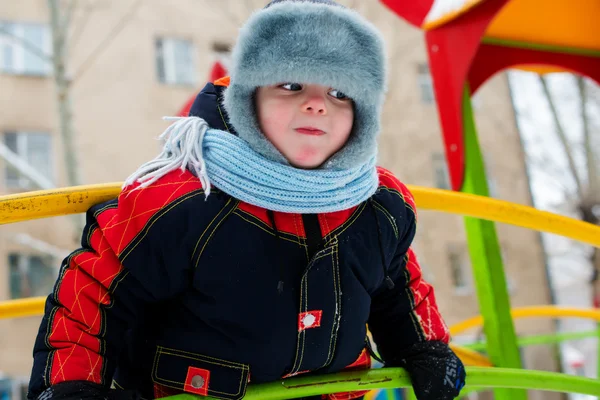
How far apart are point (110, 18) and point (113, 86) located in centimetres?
114

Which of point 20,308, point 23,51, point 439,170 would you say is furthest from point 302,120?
point 439,170

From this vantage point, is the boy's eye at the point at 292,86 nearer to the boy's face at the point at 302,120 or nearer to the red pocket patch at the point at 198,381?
the boy's face at the point at 302,120

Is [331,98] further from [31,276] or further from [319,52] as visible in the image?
[31,276]

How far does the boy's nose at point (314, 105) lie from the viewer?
113cm

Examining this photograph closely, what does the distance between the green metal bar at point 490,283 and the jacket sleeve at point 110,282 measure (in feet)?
3.87

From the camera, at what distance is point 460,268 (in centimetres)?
1077

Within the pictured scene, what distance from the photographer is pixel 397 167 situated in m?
9.93

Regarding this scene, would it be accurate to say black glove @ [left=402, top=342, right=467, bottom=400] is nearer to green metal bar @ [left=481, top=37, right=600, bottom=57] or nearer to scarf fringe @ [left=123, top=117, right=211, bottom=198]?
scarf fringe @ [left=123, top=117, right=211, bottom=198]

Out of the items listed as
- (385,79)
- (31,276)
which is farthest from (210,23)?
(385,79)

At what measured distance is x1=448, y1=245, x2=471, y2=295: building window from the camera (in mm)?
10672

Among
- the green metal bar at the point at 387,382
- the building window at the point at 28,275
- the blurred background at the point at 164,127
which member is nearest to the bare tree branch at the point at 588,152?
the blurred background at the point at 164,127

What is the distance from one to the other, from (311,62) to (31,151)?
861 cm

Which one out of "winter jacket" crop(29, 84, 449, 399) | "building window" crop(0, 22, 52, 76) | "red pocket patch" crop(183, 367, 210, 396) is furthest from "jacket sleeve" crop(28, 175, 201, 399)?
"building window" crop(0, 22, 52, 76)

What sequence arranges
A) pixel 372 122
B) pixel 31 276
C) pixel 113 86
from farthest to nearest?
1. pixel 113 86
2. pixel 31 276
3. pixel 372 122
